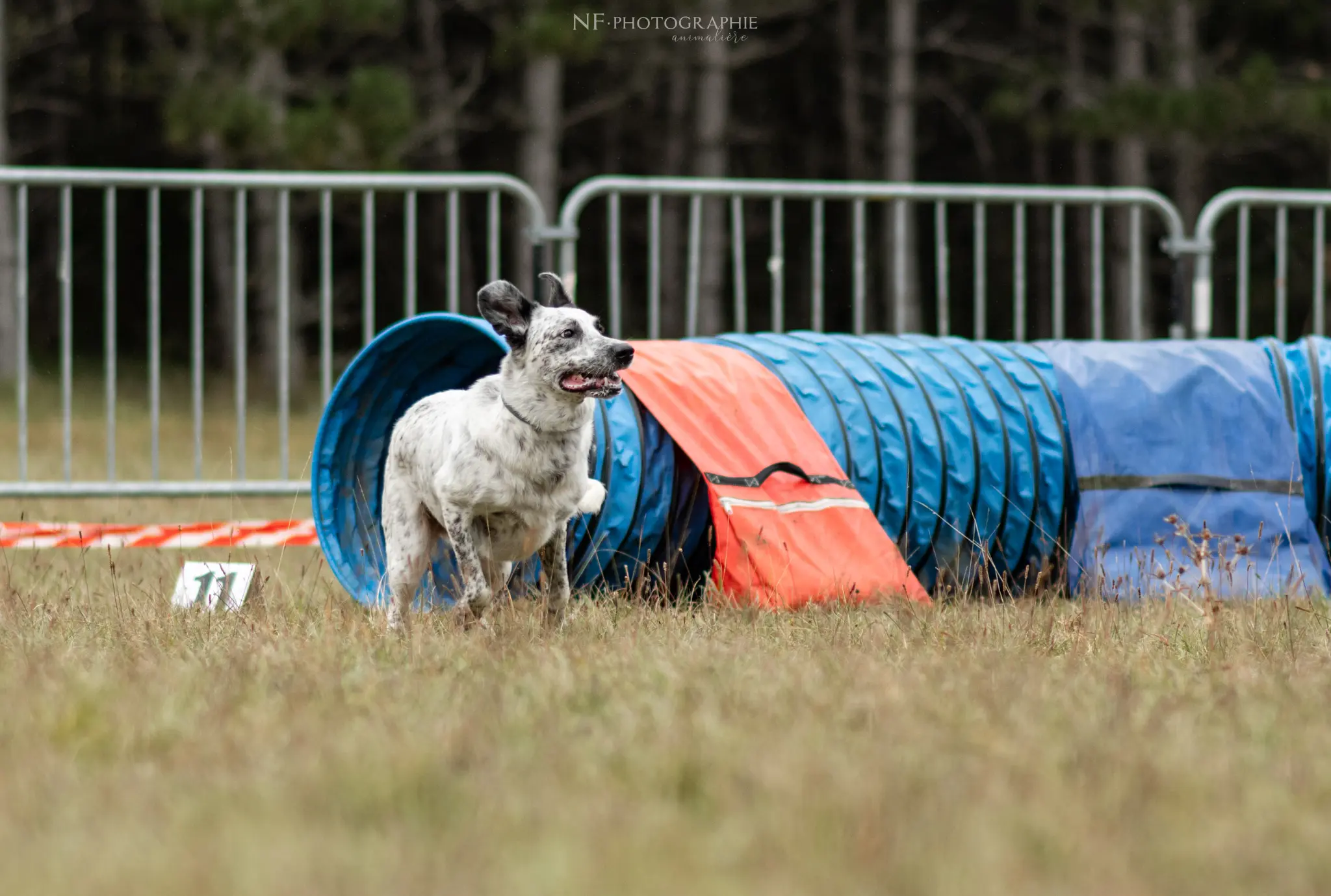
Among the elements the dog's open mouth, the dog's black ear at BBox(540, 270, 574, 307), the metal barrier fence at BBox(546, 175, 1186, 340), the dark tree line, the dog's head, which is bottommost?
the dog's open mouth

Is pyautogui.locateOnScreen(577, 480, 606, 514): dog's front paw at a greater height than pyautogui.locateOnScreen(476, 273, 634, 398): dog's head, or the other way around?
pyautogui.locateOnScreen(476, 273, 634, 398): dog's head

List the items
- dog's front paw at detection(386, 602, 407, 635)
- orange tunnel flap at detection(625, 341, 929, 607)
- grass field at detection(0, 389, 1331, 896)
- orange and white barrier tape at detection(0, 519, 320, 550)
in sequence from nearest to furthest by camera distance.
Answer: grass field at detection(0, 389, 1331, 896) → dog's front paw at detection(386, 602, 407, 635) → orange tunnel flap at detection(625, 341, 929, 607) → orange and white barrier tape at detection(0, 519, 320, 550)

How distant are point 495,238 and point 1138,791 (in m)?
5.83

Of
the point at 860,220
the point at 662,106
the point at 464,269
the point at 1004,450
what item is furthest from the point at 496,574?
the point at 662,106

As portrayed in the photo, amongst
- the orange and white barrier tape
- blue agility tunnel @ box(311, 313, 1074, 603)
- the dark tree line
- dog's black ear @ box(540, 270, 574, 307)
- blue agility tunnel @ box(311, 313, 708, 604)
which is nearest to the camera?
dog's black ear @ box(540, 270, 574, 307)

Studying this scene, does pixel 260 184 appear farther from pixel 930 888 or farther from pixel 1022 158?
pixel 1022 158

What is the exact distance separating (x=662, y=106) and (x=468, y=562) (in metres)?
22.3

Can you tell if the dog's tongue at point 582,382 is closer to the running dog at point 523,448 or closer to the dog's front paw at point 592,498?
the running dog at point 523,448

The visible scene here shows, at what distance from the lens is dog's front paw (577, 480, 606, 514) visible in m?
4.82

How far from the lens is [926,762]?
283 centimetres

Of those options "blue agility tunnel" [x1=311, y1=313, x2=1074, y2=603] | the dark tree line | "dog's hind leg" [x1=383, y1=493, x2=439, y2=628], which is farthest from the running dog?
the dark tree line

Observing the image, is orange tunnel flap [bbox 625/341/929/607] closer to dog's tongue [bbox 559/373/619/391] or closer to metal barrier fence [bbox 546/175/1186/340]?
dog's tongue [bbox 559/373/619/391]

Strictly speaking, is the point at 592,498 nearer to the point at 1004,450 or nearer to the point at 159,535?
the point at 1004,450

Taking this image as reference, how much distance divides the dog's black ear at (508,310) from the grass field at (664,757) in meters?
0.86
